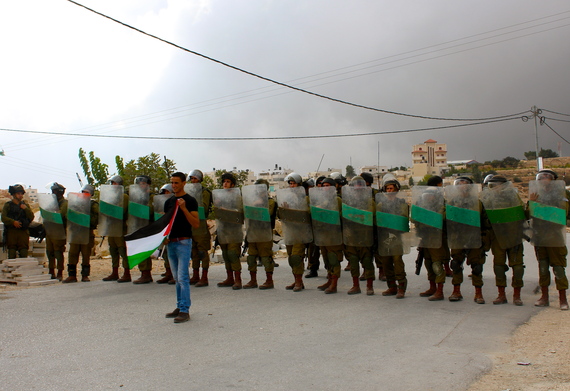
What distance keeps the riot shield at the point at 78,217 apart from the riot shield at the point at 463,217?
697cm

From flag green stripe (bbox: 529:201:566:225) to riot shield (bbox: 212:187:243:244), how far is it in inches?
188

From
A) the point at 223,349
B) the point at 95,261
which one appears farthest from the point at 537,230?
the point at 95,261

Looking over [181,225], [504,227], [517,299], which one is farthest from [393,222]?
[181,225]

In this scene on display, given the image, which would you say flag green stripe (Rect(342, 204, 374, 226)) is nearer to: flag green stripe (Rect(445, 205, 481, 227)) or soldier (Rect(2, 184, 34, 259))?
flag green stripe (Rect(445, 205, 481, 227))

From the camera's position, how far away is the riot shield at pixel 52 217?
1072 centimetres

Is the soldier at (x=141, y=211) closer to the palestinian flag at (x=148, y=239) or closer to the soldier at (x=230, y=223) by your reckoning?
the soldier at (x=230, y=223)

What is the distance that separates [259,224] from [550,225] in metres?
4.59

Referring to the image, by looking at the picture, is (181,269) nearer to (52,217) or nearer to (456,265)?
(456,265)

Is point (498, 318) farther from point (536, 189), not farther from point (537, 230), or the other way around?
point (536, 189)

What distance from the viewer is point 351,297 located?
841cm

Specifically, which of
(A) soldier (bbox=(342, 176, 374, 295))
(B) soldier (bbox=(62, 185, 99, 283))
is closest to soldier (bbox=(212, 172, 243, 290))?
(A) soldier (bbox=(342, 176, 374, 295))

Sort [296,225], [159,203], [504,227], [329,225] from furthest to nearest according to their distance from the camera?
[159,203] → [296,225] → [329,225] → [504,227]

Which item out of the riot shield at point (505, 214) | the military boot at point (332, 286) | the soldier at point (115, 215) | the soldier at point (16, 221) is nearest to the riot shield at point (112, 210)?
the soldier at point (115, 215)

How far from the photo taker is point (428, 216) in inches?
317
